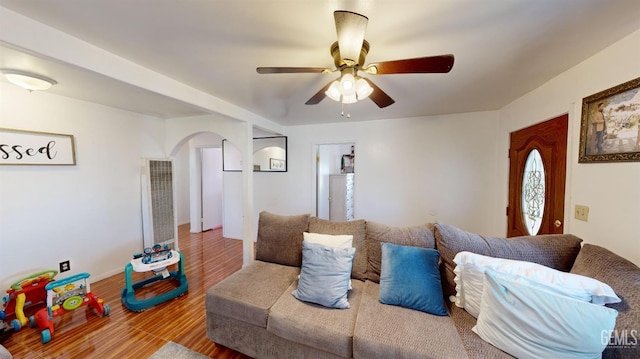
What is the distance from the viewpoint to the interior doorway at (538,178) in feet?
6.31

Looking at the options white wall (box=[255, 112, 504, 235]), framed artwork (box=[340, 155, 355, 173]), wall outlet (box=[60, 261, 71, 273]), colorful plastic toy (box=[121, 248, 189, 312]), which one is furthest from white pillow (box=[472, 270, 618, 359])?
framed artwork (box=[340, 155, 355, 173])

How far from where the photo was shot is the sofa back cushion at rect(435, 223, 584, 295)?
4.71ft

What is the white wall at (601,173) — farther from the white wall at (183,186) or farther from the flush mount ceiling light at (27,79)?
the white wall at (183,186)

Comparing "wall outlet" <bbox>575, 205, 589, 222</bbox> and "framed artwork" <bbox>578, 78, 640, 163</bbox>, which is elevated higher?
"framed artwork" <bbox>578, 78, 640, 163</bbox>

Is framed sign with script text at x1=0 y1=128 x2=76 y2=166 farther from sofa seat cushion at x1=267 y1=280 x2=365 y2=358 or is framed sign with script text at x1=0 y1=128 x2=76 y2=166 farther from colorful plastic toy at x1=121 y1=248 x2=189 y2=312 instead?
sofa seat cushion at x1=267 y1=280 x2=365 y2=358

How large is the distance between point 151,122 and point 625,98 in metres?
4.84

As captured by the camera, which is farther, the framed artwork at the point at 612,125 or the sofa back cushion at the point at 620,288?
the framed artwork at the point at 612,125

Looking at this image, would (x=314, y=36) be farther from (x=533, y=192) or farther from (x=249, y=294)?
(x=533, y=192)

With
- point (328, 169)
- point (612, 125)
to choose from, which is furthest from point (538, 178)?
point (328, 169)

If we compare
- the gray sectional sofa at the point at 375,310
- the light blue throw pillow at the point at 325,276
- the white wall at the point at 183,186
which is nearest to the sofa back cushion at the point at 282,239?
the gray sectional sofa at the point at 375,310

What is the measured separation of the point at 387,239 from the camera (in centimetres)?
183

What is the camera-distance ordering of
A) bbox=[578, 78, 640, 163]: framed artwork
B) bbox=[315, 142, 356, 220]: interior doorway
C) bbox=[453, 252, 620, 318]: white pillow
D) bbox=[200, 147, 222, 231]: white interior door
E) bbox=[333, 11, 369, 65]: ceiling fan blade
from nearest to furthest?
bbox=[333, 11, 369, 65]: ceiling fan blade
bbox=[453, 252, 620, 318]: white pillow
bbox=[578, 78, 640, 163]: framed artwork
bbox=[315, 142, 356, 220]: interior doorway
bbox=[200, 147, 222, 231]: white interior door

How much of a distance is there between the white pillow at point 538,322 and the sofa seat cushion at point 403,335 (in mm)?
193

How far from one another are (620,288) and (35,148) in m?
4.65
